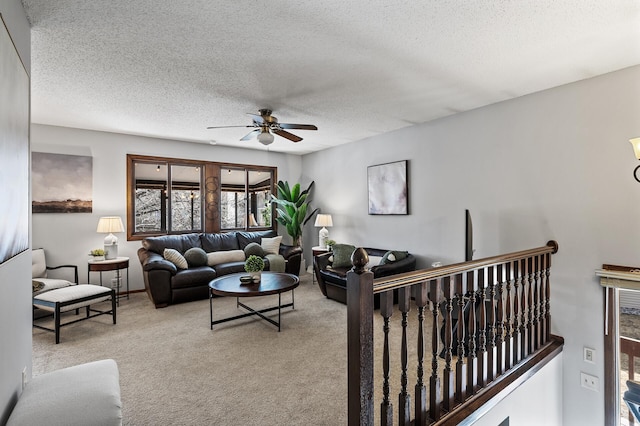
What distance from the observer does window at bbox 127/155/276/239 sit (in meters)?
5.45

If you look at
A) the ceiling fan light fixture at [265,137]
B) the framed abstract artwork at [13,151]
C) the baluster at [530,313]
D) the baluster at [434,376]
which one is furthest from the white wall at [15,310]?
the baluster at [530,313]

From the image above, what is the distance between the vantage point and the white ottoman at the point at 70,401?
1.38 m

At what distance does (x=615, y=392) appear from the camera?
2.74 metres

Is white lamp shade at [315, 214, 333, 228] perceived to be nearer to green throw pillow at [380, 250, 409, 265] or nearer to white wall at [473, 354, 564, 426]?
green throw pillow at [380, 250, 409, 265]

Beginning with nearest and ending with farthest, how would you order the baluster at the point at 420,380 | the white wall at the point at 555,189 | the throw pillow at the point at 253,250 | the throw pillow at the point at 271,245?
1. the baluster at the point at 420,380
2. the white wall at the point at 555,189
3. the throw pillow at the point at 253,250
4. the throw pillow at the point at 271,245

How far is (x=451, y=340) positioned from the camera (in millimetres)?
1809

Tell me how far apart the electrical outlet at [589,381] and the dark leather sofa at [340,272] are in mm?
2042

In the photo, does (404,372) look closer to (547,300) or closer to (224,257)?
(547,300)

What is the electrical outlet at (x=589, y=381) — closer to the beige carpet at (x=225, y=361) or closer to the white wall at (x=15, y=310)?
the beige carpet at (x=225, y=361)

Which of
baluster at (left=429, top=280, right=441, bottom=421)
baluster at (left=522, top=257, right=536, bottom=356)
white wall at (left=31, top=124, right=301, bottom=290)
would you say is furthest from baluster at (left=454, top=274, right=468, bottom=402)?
white wall at (left=31, top=124, right=301, bottom=290)

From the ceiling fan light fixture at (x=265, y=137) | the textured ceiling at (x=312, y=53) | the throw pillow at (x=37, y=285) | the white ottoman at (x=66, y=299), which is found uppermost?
the textured ceiling at (x=312, y=53)

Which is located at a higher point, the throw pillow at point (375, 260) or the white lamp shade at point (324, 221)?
the white lamp shade at point (324, 221)

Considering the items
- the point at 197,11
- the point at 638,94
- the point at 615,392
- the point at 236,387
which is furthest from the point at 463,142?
the point at 236,387

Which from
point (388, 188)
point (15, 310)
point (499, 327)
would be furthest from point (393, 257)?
point (15, 310)
